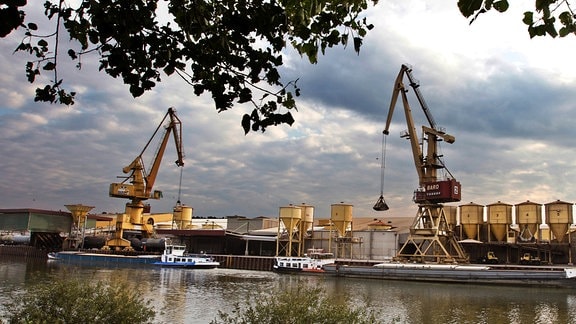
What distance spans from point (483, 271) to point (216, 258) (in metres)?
41.3

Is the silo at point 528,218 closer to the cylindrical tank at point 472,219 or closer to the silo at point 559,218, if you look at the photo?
the silo at point 559,218

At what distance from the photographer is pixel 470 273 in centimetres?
5284

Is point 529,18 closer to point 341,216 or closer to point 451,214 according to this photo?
point 341,216

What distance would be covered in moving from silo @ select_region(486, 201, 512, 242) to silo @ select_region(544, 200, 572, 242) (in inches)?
193

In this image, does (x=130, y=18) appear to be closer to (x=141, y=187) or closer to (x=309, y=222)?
(x=309, y=222)

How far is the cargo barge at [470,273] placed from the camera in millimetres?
49250

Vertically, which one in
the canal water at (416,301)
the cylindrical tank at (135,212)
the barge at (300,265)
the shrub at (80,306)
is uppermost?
the cylindrical tank at (135,212)

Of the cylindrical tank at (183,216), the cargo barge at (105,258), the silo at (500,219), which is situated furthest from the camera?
the cylindrical tank at (183,216)

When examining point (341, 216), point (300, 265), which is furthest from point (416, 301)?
point (341, 216)

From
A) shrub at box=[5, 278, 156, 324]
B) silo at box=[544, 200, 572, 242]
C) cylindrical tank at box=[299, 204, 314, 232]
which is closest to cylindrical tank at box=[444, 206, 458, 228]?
silo at box=[544, 200, 572, 242]

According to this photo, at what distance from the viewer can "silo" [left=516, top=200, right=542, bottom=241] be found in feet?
215

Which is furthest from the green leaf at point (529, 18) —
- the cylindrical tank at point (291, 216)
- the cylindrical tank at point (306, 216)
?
the cylindrical tank at point (306, 216)

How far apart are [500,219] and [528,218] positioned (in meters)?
3.44

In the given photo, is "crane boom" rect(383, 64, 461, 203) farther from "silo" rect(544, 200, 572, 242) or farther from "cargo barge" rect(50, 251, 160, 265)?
"cargo barge" rect(50, 251, 160, 265)
